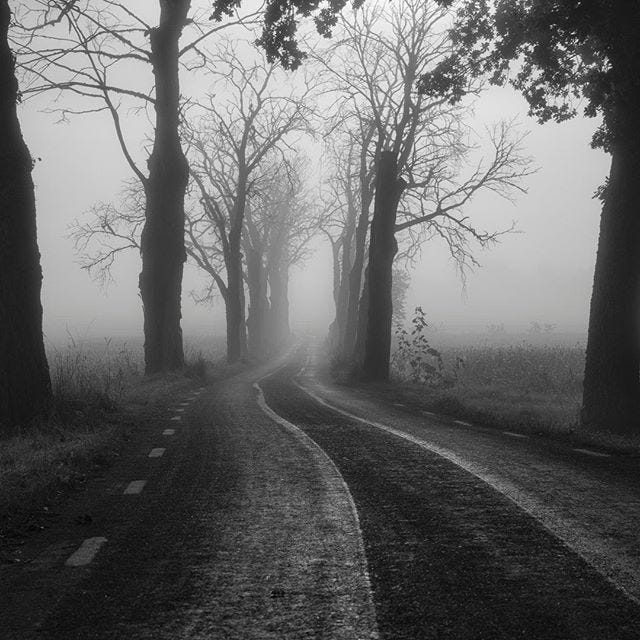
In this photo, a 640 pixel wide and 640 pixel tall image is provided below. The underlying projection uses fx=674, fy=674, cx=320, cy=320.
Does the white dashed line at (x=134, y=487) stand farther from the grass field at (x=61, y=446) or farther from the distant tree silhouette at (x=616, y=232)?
the distant tree silhouette at (x=616, y=232)

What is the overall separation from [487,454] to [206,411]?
6412mm

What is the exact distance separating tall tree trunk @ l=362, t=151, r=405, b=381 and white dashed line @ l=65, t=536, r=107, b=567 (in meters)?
15.9

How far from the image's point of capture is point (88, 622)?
330cm

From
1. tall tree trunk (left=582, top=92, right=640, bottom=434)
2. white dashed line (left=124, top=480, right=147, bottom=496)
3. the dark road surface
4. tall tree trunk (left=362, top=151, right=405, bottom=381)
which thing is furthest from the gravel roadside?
tall tree trunk (left=362, top=151, right=405, bottom=381)

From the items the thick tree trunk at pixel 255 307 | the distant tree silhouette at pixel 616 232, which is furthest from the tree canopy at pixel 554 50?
the thick tree trunk at pixel 255 307

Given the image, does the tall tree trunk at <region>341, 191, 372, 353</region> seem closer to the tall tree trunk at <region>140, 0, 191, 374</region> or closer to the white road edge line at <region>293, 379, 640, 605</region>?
the tall tree trunk at <region>140, 0, 191, 374</region>

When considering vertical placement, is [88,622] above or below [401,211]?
below

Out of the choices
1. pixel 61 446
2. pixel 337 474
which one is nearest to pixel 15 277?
pixel 61 446

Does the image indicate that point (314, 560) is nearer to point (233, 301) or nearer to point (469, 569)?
point (469, 569)

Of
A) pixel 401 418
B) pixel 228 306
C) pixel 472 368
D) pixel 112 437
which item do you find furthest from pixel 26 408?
pixel 228 306

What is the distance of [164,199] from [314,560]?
16.9 m

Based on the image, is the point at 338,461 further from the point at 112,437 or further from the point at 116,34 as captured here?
the point at 116,34

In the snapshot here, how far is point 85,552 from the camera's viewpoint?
4.44 meters

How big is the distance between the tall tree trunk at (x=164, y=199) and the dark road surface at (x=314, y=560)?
42.1 feet
